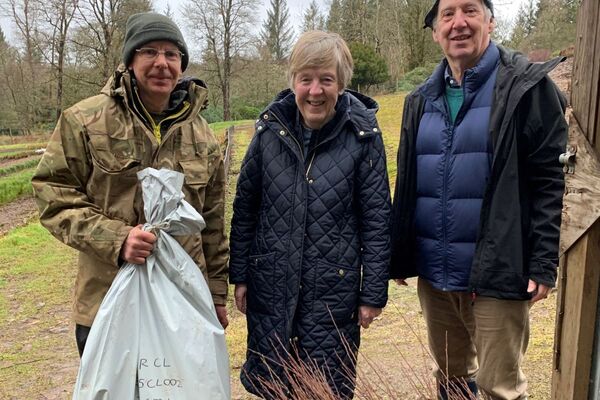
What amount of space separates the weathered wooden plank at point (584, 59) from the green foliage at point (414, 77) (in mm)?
24361

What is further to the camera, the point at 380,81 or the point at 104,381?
the point at 380,81

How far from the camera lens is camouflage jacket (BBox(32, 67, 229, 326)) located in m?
2.33

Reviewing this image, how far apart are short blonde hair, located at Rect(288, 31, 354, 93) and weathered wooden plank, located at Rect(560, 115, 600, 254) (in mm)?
1006

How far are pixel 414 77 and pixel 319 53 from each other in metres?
25.5

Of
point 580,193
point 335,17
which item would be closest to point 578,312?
point 580,193

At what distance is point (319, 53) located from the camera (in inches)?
95.6

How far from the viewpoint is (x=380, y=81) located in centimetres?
2794

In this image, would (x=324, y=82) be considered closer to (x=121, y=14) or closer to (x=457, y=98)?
(x=457, y=98)

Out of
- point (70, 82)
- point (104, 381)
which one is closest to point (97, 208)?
point (104, 381)

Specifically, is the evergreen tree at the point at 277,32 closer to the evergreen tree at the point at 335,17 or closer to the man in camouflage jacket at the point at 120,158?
the evergreen tree at the point at 335,17

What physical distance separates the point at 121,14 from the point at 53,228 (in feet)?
89.2

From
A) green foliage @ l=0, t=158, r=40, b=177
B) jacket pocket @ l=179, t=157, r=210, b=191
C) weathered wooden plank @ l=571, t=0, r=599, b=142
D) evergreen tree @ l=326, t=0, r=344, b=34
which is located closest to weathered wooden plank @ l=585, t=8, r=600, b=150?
weathered wooden plank @ l=571, t=0, r=599, b=142

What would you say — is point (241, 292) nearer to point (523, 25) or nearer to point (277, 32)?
point (523, 25)

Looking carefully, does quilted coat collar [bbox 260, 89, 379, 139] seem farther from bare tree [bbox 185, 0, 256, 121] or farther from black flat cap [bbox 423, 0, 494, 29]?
bare tree [bbox 185, 0, 256, 121]
